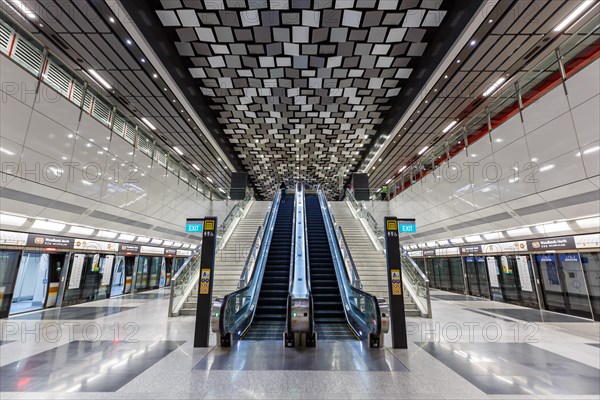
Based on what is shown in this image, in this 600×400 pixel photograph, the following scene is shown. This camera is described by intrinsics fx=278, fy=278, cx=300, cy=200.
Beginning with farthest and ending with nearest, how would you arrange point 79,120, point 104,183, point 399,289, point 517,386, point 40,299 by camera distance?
1. point 40,299
2. point 104,183
3. point 79,120
4. point 399,289
5. point 517,386

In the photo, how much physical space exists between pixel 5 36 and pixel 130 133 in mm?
4220

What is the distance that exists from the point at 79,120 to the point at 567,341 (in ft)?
36.3

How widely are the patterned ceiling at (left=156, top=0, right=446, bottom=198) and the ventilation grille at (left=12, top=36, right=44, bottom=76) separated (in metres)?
2.68

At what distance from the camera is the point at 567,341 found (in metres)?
4.88

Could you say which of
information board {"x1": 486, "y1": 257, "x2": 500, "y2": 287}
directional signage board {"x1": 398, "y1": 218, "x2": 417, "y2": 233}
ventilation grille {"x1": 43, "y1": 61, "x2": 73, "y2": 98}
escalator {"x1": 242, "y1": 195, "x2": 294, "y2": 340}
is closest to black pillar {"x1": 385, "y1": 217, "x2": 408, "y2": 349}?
directional signage board {"x1": 398, "y1": 218, "x2": 417, "y2": 233}

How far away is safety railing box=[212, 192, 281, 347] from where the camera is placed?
4345 millimetres

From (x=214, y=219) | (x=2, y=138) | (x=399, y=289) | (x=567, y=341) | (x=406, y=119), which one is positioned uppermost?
(x=406, y=119)

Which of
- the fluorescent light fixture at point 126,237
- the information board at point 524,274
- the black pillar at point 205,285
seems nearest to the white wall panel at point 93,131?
the fluorescent light fixture at point 126,237

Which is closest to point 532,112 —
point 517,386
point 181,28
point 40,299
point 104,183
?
point 517,386

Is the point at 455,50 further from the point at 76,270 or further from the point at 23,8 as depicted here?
the point at 76,270

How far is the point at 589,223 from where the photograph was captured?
248 inches

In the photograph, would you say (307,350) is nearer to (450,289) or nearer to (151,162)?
(151,162)

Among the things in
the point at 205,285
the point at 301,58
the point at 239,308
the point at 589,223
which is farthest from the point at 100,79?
the point at 589,223

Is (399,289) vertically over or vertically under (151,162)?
under
